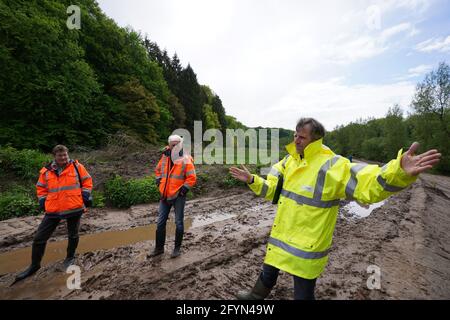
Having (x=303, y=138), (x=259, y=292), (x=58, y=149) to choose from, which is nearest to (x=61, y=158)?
(x=58, y=149)

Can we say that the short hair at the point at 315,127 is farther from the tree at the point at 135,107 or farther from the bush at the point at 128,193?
the tree at the point at 135,107

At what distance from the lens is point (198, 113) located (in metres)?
44.1

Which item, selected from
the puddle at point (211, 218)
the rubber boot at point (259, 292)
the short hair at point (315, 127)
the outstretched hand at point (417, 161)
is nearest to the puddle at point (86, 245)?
the puddle at point (211, 218)

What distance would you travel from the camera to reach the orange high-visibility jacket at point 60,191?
13.9ft

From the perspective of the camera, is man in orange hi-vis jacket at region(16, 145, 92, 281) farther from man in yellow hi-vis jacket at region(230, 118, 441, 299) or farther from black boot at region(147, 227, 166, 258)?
man in yellow hi-vis jacket at region(230, 118, 441, 299)

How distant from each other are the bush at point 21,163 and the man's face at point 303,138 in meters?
10.3

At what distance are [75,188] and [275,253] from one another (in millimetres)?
3501

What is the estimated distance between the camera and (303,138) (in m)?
2.50

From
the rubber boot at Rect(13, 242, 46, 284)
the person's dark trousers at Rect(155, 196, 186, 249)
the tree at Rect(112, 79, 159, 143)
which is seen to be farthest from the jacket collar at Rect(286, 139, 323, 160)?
the tree at Rect(112, 79, 159, 143)

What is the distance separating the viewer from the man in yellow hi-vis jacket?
6.55 feet

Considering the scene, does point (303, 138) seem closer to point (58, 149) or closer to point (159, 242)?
point (159, 242)

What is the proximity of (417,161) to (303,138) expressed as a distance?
2.98 ft

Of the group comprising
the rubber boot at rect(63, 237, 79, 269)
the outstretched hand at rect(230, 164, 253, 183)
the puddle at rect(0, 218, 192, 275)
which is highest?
the outstretched hand at rect(230, 164, 253, 183)
